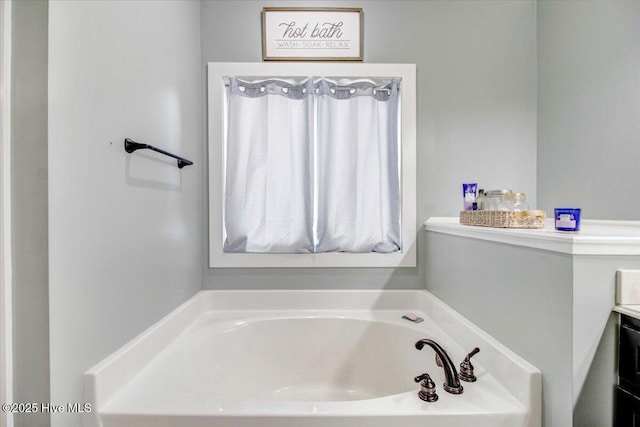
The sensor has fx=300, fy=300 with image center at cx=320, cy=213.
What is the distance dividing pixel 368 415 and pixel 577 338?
579 millimetres

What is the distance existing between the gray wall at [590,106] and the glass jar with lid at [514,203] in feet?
1.63

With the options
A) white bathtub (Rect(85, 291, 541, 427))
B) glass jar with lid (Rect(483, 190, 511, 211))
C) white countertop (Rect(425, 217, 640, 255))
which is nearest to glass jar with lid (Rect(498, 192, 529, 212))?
glass jar with lid (Rect(483, 190, 511, 211))

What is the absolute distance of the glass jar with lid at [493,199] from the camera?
122 cm

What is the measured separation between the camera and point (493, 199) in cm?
124

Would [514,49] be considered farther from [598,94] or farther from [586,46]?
[598,94]

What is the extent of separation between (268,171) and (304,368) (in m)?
1.09

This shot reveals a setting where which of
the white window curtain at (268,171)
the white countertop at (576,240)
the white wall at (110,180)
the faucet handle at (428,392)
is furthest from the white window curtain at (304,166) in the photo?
the faucet handle at (428,392)

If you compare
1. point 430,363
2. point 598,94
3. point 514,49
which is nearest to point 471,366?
point 430,363

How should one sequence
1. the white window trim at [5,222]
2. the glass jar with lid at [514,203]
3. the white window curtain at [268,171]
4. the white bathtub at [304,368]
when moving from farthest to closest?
1. the white window curtain at [268,171]
2. the glass jar with lid at [514,203]
3. the white bathtub at [304,368]
4. the white window trim at [5,222]

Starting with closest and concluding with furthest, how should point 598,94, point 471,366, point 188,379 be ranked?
point 471,366
point 188,379
point 598,94

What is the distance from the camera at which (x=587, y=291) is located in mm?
759

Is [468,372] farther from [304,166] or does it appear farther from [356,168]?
[304,166]

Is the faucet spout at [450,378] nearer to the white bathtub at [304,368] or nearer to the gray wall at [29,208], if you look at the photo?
the white bathtub at [304,368]

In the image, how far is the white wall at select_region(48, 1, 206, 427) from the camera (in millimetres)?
771
